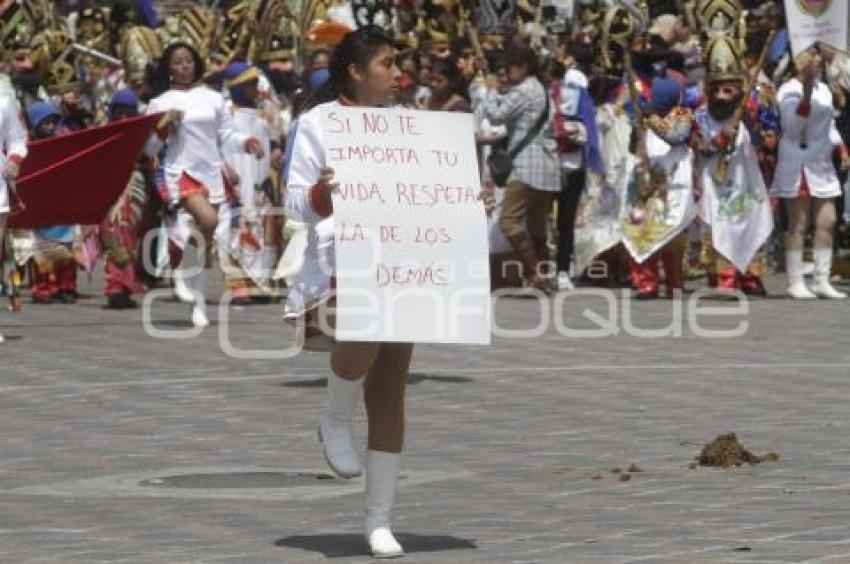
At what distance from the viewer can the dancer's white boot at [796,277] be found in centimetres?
2123

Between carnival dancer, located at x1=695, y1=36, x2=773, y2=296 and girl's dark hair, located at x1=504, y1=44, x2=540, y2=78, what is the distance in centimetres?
134

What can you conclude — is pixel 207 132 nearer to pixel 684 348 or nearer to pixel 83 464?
pixel 684 348

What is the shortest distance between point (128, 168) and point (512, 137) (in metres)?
3.07

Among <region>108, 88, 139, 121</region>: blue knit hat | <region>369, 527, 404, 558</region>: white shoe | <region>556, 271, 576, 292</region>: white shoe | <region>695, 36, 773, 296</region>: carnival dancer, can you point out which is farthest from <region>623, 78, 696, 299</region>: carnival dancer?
<region>369, 527, 404, 558</region>: white shoe

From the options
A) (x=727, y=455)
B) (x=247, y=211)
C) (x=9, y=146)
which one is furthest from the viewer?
(x=247, y=211)

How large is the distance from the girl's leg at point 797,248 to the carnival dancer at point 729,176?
190 mm

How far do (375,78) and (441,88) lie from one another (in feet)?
40.4

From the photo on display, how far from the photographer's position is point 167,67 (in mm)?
19703

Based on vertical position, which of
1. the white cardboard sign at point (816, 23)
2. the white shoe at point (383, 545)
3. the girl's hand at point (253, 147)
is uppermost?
the white cardboard sign at point (816, 23)

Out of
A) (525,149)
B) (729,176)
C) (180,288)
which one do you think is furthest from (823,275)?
(180,288)

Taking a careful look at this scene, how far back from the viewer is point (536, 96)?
853 inches

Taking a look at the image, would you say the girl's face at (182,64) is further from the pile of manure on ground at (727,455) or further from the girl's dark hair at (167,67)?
the pile of manure on ground at (727,455)

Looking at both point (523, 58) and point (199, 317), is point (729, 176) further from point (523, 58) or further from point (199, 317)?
point (199, 317)

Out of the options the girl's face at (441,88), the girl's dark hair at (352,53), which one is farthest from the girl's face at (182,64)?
the girl's dark hair at (352,53)
